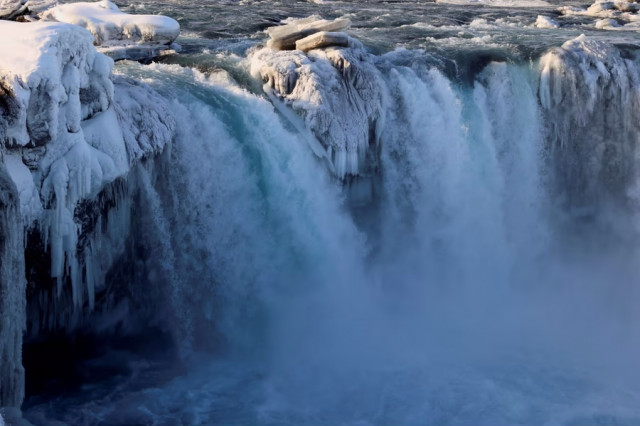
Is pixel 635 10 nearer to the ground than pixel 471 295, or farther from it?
farther from it

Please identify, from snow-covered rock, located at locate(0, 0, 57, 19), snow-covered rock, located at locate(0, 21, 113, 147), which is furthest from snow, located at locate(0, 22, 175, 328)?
snow-covered rock, located at locate(0, 0, 57, 19)

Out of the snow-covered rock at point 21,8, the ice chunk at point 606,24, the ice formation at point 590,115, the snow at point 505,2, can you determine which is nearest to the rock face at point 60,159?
the snow-covered rock at point 21,8

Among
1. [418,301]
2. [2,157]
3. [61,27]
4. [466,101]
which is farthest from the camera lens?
[466,101]

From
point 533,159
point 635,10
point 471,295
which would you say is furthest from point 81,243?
point 635,10

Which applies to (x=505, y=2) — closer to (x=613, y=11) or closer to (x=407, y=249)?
(x=613, y=11)

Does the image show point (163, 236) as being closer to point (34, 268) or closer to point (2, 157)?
point (34, 268)

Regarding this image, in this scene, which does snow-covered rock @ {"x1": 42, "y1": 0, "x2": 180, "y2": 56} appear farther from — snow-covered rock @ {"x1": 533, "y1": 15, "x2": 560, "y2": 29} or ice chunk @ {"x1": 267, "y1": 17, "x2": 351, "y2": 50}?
snow-covered rock @ {"x1": 533, "y1": 15, "x2": 560, "y2": 29}

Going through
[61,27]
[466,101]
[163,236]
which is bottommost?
[163,236]

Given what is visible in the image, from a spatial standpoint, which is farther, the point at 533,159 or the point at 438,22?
the point at 438,22
